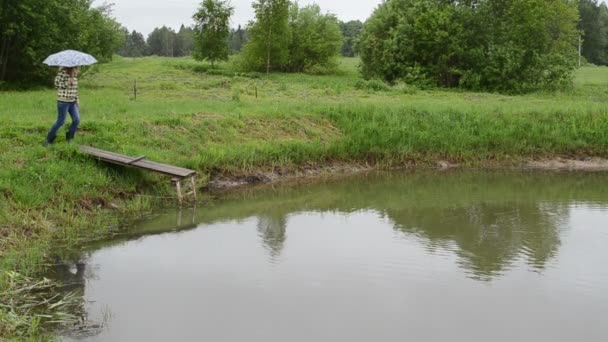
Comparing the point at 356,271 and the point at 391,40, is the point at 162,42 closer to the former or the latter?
the point at 391,40

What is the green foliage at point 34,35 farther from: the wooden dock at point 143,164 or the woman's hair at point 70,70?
the wooden dock at point 143,164

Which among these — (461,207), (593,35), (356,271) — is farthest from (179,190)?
(593,35)

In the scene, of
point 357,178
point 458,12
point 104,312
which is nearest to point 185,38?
point 458,12

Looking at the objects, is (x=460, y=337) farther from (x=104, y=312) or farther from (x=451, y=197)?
(x=451, y=197)

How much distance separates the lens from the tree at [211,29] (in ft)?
140

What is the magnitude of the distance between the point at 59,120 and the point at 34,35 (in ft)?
40.5

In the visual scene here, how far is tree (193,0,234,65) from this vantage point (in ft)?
140

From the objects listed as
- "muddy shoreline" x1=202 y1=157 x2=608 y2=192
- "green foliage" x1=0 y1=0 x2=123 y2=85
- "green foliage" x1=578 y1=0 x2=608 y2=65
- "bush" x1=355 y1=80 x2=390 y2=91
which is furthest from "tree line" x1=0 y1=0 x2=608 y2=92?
"green foliage" x1=578 y1=0 x2=608 y2=65

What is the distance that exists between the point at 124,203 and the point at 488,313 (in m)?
7.33

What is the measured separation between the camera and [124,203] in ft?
41.7

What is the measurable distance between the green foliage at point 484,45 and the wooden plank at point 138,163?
2056 centimetres

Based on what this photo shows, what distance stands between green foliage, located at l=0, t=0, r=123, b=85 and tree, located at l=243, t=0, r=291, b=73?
16362 millimetres

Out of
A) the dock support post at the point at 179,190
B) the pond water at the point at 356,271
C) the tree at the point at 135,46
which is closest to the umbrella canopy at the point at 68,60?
the dock support post at the point at 179,190

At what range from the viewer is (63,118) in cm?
1325
